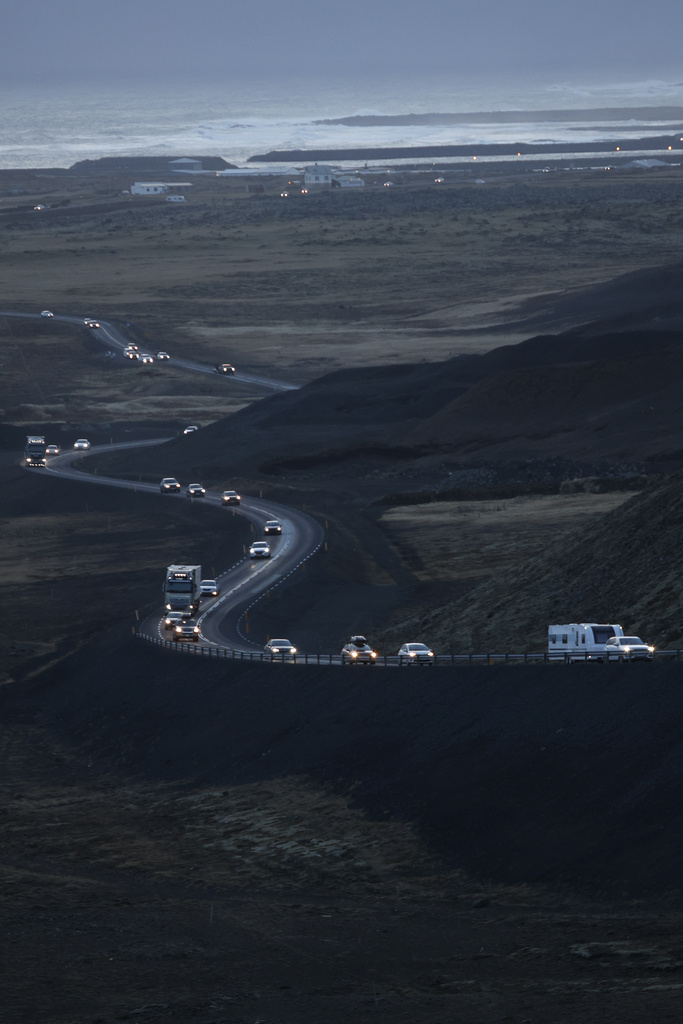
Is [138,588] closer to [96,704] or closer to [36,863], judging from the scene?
[96,704]

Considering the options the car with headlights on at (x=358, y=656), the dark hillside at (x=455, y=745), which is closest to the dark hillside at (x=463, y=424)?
the dark hillside at (x=455, y=745)

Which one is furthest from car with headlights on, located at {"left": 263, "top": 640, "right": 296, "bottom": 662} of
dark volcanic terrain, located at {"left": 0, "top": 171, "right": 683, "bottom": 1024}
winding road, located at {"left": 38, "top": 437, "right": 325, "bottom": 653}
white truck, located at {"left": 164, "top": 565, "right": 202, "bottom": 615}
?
white truck, located at {"left": 164, "top": 565, "right": 202, "bottom": 615}

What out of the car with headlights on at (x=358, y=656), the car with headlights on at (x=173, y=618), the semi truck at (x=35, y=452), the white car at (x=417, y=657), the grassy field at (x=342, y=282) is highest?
the grassy field at (x=342, y=282)

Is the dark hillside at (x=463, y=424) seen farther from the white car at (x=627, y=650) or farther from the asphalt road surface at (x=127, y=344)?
the white car at (x=627, y=650)

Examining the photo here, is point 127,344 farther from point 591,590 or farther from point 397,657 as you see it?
point 397,657

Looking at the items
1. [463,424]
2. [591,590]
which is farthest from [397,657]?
[463,424]

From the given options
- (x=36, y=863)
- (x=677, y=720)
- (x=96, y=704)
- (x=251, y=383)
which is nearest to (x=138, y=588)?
(x=96, y=704)
